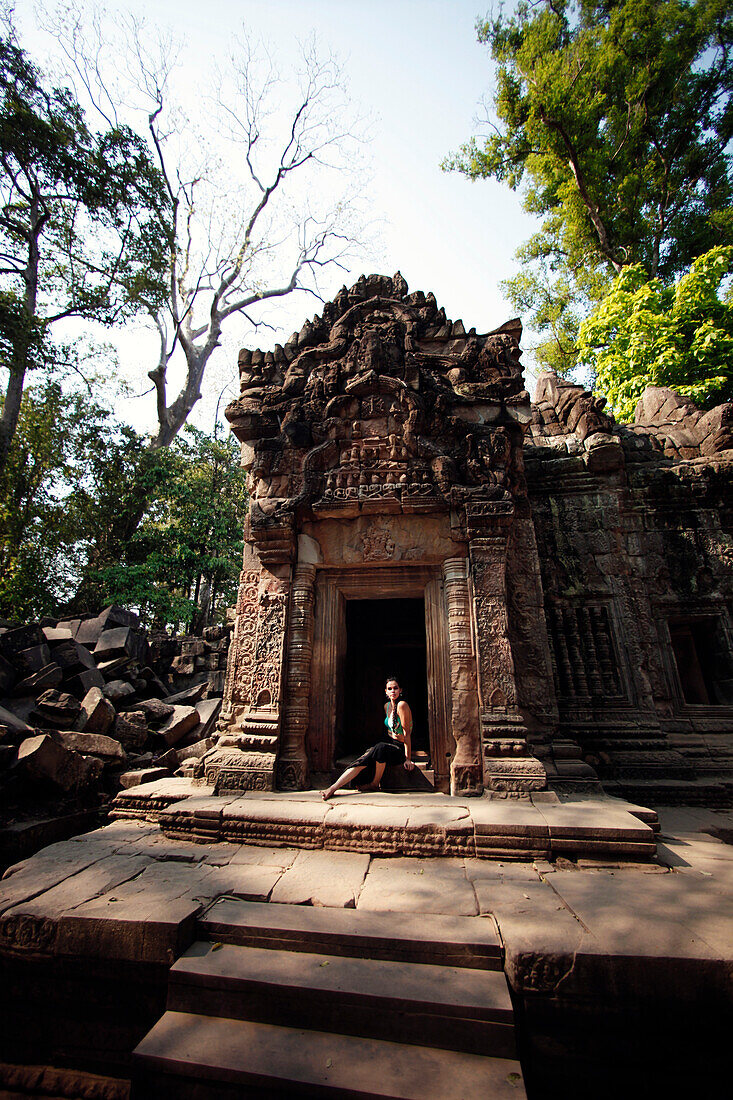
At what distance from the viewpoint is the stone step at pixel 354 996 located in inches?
82.3

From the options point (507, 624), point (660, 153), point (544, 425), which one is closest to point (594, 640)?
point (507, 624)

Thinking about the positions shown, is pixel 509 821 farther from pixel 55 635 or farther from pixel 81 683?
pixel 55 635

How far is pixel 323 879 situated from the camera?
10.1ft

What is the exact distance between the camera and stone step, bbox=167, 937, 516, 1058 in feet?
6.86

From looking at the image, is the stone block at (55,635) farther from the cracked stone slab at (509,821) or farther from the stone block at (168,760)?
the cracked stone slab at (509,821)

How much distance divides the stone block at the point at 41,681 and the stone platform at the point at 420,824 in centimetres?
324

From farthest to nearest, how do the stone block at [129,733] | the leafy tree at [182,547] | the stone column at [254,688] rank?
the leafy tree at [182,547], the stone block at [129,733], the stone column at [254,688]

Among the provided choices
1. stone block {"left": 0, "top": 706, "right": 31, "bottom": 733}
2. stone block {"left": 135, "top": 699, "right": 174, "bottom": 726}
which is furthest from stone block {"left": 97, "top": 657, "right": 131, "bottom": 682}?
stone block {"left": 0, "top": 706, "right": 31, "bottom": 733}

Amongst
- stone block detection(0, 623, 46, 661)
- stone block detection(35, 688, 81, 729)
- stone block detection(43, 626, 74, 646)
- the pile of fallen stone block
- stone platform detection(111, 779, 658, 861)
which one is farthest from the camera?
stone block detection(43, 626, 74, 646)

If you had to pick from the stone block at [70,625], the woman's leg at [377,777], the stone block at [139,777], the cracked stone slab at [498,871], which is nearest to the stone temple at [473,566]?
the woman's leg at [377,777]

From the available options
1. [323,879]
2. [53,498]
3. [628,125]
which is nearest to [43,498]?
[53,498]

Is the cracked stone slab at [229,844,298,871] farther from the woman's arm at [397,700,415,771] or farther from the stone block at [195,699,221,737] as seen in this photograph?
the stone block at [195,699,221,737]

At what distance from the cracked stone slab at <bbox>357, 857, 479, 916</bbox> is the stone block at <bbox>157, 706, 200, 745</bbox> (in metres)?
4.52

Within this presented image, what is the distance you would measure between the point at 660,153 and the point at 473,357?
610 inches
